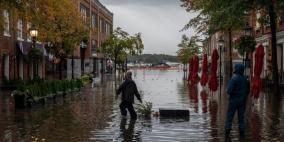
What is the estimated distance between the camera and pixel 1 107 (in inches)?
959

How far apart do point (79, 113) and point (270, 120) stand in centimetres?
660

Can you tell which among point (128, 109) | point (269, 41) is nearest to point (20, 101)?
point (128, 109)

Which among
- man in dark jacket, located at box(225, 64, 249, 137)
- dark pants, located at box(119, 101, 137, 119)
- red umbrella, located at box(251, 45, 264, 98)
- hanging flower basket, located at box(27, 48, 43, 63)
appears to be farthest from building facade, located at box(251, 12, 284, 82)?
man in dark jacket, located at box(225, 64, 249, 137)

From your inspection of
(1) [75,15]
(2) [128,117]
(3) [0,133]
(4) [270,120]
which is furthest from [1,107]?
(1) [75,15]

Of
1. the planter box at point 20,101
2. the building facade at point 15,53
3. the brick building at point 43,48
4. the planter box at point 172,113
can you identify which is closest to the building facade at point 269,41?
the brick building at point 43,48

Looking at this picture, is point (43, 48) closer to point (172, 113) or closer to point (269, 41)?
point (269, 41)

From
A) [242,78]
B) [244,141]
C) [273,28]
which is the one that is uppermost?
[273,28]

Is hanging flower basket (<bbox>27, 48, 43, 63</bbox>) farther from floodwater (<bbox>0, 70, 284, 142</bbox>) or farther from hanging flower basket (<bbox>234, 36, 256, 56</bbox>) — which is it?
floodwater (<bbox>0, 70, 284, 142</bbox>)

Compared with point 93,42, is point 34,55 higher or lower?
lower

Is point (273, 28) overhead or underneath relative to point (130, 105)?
overhead

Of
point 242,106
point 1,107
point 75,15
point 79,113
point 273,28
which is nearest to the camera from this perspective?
point 242,106

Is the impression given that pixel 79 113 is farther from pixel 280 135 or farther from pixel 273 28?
pixel 273 28

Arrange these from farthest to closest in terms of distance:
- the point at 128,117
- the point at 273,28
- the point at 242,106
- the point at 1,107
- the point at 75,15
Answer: the point at 75,15, the point at 273,28, the point at 1,107, the point at 128,117, the point at 242,106

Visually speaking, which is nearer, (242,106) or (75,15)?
(242,106)
